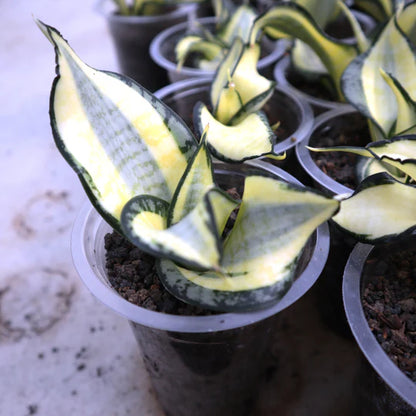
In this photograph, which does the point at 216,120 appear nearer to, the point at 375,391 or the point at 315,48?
the point at 315,48

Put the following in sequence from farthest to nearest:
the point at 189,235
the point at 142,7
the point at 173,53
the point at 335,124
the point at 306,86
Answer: the point at 142,7 < the point at 173,53 < the point at 306,86 < the point at 335,124 < the point at 189,235

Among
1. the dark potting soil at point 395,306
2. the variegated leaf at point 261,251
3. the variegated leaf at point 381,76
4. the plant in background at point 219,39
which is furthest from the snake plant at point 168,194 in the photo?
the plant in background at point 219,39

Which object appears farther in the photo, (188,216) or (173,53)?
(173,53)

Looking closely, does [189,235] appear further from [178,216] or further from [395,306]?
[395,306]

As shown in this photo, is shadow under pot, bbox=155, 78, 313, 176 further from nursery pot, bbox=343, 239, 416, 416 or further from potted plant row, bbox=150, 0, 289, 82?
nursery pot, bbox=343, 239, 416, 416

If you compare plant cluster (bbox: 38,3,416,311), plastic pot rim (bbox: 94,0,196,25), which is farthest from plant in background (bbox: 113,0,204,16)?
plant cluster (bbox: 38,3,416,311)

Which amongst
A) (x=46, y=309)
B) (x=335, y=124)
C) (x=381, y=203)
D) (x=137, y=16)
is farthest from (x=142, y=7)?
(x=381, y=203)
